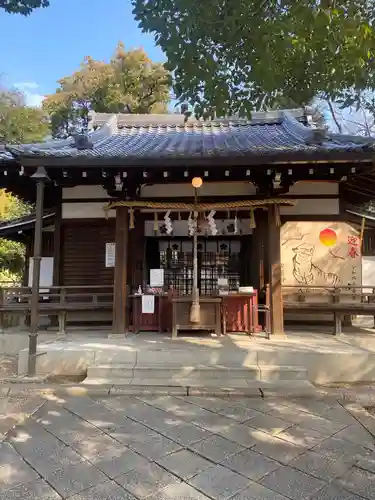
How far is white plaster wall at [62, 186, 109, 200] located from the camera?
846 centimetres

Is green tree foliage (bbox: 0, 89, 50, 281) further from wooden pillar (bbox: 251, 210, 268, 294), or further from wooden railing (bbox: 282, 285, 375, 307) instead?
wooden railing (bbox: 282, 285, 375, 307)

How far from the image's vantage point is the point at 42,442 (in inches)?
147

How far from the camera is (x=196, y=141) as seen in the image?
8.91m

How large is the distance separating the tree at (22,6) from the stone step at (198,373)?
474cm

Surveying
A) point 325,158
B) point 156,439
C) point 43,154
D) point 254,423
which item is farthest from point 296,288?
point 43,154

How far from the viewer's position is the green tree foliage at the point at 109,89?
26125 mm

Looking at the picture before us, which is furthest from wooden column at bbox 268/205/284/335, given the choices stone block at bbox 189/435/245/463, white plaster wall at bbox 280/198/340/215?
stone block at bbox 189/435/245/463

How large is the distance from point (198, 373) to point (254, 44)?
442 centimetres

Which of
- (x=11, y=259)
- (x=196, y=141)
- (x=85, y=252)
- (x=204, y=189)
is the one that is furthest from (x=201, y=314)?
(x=11, y=259)

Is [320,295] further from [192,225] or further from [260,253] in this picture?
[192,225]

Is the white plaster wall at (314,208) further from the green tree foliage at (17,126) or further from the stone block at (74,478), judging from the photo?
the green tree foliage at (17,126)

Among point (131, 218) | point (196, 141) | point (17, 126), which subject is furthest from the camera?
point (17, 126)

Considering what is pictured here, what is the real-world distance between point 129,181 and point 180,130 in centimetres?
390

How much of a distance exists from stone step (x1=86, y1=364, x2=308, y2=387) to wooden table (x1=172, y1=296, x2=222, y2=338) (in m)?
1.40
